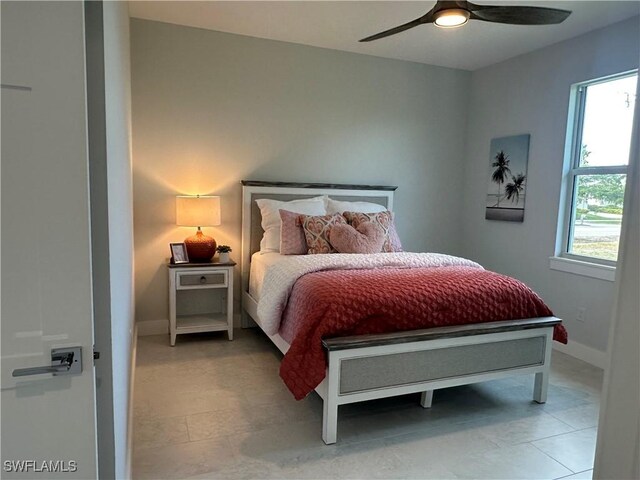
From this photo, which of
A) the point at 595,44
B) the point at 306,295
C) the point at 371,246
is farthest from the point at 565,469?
the point at 595,44

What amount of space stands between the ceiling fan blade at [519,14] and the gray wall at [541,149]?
1398 millimetres

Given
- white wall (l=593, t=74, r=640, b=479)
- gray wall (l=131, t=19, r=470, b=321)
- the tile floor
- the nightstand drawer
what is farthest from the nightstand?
white wall (l=593, t=74, r=640, b=479)

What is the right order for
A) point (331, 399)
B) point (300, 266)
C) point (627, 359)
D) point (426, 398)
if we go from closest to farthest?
point (627, 359) < point (331, 399) < point (426, 398) < point (300, 266)

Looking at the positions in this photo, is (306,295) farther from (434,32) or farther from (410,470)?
(434,32)

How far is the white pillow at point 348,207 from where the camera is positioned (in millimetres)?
4109

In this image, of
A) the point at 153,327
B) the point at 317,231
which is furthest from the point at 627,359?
the point at 153,327

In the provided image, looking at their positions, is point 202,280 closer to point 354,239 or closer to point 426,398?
point 354,239

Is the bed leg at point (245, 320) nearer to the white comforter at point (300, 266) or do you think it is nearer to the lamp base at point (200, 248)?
the lamp base at point (200, 248)

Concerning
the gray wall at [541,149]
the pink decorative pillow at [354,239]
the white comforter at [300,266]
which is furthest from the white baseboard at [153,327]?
the gray wall at [541,149]

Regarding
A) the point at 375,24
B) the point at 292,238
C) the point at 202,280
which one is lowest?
the point at 202,280

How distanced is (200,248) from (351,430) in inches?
79.6

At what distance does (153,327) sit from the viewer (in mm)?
3918

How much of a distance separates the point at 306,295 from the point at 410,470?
1054mm

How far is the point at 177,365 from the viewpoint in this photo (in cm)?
328
